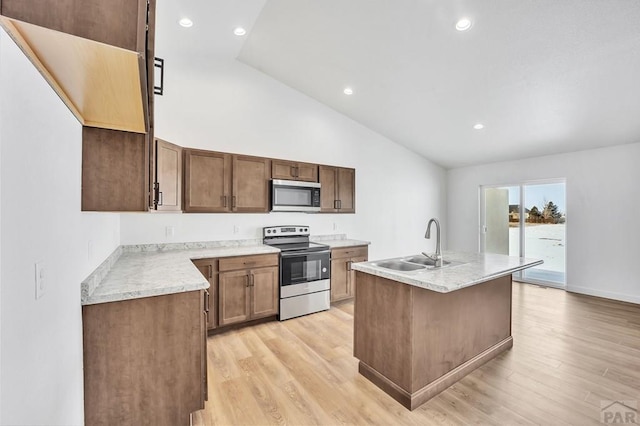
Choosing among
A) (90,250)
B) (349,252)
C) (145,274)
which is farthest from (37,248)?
(349,252)

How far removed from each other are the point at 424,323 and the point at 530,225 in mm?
4697

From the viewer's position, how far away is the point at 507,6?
2363 millimetres

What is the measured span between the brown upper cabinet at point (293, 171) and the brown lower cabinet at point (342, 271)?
118 centimetres

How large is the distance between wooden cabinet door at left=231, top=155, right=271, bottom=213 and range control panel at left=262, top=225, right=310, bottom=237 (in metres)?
0.30

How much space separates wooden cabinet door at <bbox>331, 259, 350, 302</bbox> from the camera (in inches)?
Result: 161

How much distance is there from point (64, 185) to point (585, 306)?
591cm

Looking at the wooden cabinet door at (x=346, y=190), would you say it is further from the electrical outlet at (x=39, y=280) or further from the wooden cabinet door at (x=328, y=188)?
the electrical outlet at (x=39, y=280)

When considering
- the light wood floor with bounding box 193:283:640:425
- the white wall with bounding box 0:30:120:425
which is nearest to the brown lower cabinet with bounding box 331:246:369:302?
the light wood floor with bounding box 193:283:640:425

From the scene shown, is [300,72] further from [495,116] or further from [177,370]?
[177,370]

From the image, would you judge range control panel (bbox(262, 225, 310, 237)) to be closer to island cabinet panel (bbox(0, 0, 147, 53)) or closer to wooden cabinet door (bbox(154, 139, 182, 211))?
wooden cabinet door (bbox(154, 139, 182, 211))

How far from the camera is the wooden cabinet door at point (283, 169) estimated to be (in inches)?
156

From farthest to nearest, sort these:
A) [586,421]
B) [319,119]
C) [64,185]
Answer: [319,119] < [586,421] < [64,185]

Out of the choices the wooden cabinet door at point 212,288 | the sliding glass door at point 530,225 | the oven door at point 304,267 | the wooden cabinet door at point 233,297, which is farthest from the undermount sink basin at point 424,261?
the sliding glass door at point 530,225

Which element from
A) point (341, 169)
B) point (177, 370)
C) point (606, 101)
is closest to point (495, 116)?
point (606, 101)
